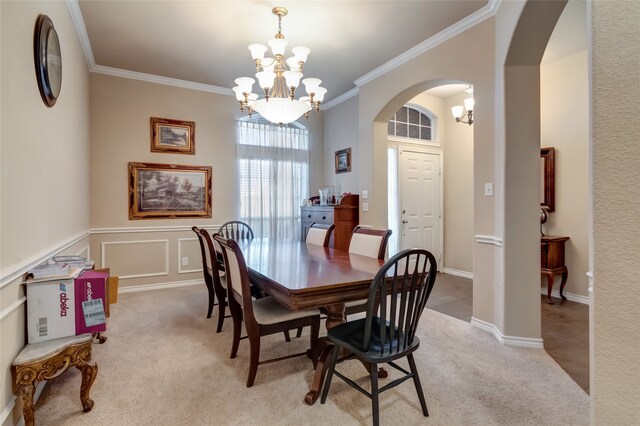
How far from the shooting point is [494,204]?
272 centimetres

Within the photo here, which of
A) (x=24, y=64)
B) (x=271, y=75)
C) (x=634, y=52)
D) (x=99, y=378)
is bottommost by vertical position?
(x=99, y=378)

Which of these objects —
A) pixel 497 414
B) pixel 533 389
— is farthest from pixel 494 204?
pixel 497 414

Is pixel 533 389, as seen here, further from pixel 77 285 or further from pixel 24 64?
pixel 24 64

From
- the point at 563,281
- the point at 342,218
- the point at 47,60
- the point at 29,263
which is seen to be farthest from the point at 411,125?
the point at 29,263

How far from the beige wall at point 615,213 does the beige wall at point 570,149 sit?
335cm

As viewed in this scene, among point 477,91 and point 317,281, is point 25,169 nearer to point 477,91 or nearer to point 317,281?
point 317,281

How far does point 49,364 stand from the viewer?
5.11 ft

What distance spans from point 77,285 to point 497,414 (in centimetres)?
237

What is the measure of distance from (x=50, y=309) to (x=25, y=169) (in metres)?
0.75

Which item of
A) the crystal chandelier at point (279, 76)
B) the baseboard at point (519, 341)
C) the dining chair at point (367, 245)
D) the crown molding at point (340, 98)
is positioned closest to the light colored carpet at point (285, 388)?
the baseboard at point (519, 341)

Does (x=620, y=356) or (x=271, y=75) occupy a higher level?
(x=271, y=75)

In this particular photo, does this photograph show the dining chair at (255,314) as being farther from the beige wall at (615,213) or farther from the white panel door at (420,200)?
the white panel door at (420,200)

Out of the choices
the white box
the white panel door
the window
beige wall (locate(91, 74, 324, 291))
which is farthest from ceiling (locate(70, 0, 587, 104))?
the white box

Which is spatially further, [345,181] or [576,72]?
[345,181]
